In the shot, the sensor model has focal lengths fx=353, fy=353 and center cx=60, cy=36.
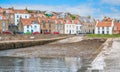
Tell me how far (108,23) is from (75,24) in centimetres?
1278

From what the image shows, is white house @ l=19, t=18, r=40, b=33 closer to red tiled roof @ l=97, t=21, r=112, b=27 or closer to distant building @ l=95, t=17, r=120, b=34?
red tiled roof @ l=97, t=21, r=112, b=27

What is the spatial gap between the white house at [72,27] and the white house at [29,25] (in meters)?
14.8

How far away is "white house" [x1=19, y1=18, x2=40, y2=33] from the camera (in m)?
110

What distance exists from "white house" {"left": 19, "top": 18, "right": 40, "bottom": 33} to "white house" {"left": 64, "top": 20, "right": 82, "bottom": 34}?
14778 mm

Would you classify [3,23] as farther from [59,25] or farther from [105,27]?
[105,27]

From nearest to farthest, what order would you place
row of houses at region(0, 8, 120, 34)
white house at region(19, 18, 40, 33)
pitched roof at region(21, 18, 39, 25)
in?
pitched roof at region(21, 18, 39, 25), white house at region(19, 18, 40, 33), row of houses at region(0, 8, 120, 34)

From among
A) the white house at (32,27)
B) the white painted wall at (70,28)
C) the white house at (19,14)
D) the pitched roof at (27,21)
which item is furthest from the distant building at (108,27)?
the white house at (19,14)

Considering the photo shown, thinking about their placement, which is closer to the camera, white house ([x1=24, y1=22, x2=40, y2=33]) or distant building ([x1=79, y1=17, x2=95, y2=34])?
white house ([x1=24, y1=22, x2=40, y2=33])

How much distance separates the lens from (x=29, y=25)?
112 metres

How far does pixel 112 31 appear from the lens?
125 metres

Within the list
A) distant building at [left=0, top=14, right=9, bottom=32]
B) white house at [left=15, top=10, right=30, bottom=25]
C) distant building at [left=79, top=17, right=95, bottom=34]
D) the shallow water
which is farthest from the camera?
distant building at [left=79, top=17, right=95, bottom=34]

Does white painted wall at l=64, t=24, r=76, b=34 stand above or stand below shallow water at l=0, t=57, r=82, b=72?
below

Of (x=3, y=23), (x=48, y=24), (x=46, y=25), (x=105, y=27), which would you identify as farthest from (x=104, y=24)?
(x=3, y=23)

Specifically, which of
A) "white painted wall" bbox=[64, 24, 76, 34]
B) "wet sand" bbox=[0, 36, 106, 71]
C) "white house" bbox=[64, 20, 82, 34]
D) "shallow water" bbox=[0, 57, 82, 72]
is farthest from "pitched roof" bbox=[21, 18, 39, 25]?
"shallow water" bbox=[0, 57, 82, 72]
